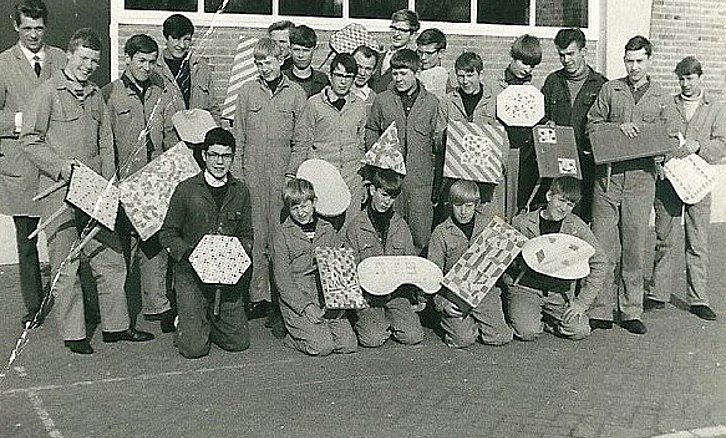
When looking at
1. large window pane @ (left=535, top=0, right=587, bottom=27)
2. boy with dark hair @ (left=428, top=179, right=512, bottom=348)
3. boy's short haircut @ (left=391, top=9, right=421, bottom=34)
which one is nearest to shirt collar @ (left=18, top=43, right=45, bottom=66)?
boy's short haircut @ (left=391, top=9, right=421, bottom=34)

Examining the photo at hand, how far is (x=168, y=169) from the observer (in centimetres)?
659

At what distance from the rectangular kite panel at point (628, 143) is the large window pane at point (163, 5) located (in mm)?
4767

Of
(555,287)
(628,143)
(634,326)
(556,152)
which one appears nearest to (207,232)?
(555,287)

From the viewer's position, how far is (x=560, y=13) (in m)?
12.0

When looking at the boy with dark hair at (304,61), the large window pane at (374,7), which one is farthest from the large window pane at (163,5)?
the boy with dark hair at (304,61)

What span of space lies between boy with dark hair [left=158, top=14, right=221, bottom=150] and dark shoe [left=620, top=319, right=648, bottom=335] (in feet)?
11.6

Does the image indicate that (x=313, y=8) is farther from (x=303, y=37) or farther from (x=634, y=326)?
→ (x=634, y=326)

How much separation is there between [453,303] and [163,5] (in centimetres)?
486

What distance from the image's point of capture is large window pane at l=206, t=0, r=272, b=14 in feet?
32.3

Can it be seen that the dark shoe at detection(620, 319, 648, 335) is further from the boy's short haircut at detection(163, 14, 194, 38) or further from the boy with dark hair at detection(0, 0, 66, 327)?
the boy with dark hair at detection(0, 0, 66, 327)

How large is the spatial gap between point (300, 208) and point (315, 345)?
0.94 m

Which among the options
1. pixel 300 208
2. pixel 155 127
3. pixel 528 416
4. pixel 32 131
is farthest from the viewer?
pixel 155 127

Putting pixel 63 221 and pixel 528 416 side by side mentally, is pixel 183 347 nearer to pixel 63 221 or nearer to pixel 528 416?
pixel 63 221

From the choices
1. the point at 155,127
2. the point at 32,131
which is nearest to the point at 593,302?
the point at 155,127
